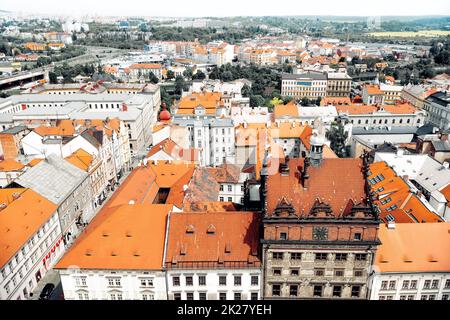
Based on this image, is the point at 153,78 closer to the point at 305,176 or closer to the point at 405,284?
the point at 305,176

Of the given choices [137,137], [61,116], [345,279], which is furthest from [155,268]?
[61,116]

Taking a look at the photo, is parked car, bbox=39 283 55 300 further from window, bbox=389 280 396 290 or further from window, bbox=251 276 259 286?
window, bbox=389 280 396 290

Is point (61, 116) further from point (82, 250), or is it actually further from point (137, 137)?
point (82, 250)

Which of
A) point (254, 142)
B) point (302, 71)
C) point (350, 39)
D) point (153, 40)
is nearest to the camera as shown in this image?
point (254, 142)

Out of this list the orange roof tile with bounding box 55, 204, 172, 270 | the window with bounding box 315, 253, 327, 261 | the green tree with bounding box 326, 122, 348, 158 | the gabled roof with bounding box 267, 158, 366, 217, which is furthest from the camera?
the green tree with bounding box 326, 122, 348, 158

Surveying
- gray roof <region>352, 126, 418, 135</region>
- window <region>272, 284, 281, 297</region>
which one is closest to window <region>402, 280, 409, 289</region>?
window <region>272, 284, 281, 297</region>
